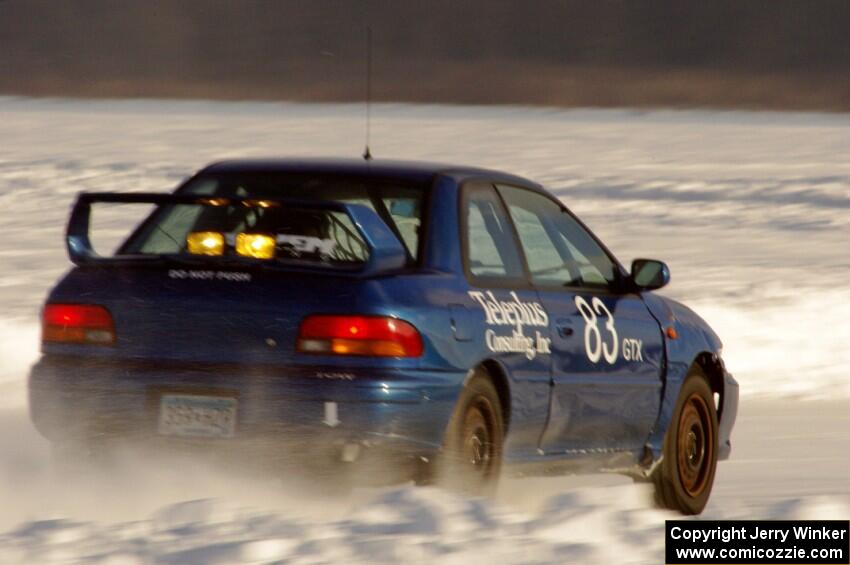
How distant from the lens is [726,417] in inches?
362

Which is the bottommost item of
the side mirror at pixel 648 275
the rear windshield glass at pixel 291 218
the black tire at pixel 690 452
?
the black tire at pixel 690 452

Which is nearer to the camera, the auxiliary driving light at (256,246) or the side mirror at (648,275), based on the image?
the auxiliary driving light at (256,246)

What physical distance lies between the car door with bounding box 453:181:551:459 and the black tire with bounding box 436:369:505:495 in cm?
9

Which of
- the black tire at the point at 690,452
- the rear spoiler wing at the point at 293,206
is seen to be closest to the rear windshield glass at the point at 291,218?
the rear spoiler wing at the point at 293,206

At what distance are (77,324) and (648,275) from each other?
101 inches

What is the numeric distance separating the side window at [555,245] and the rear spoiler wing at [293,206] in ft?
2.95

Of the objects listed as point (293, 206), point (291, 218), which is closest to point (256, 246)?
point (291, 218)

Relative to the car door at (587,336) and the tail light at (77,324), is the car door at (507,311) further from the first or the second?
the tail light at (77,324)

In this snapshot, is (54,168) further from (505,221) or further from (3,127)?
(505,221)

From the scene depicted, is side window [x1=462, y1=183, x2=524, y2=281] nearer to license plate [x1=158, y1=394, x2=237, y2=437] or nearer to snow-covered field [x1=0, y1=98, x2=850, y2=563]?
snow-covered field [x1=0, y1=98, x2=850, y2=563]

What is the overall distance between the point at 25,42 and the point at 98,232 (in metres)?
41.0

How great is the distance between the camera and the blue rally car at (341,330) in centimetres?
662

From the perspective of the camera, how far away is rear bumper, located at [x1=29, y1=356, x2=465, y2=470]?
21.5 ft

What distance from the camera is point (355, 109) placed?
4462 centimetres
